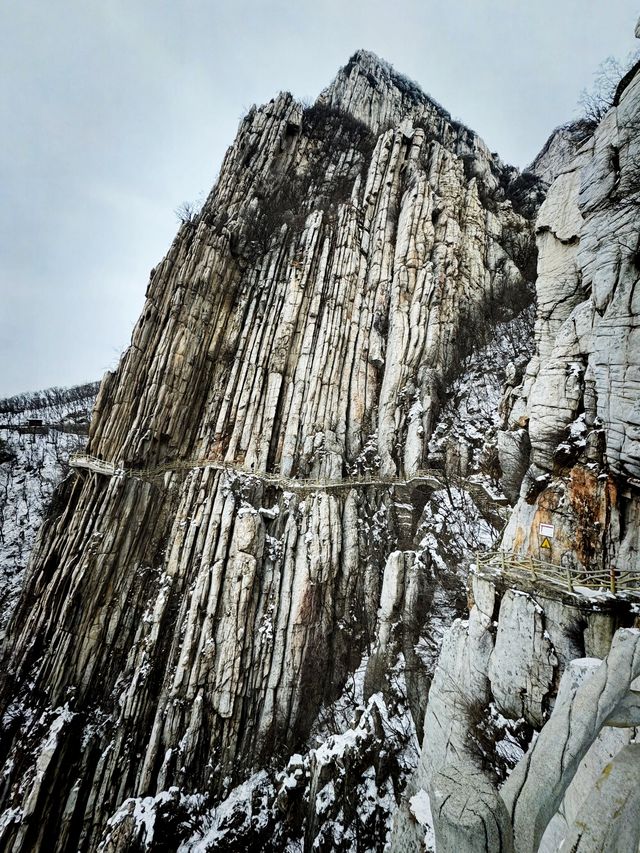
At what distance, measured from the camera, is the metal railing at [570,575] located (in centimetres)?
772

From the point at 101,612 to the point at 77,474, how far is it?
8508 millimetres

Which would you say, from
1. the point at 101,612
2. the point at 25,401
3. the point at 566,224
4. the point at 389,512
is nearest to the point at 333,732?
the point at 389,512

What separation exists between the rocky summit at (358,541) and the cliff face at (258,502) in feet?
0.48

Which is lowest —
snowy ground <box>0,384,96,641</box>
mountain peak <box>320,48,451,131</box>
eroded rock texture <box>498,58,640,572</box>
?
snowy ground <box>0,384,96,641</box>

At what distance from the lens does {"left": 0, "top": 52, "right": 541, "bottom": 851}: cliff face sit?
1468cm

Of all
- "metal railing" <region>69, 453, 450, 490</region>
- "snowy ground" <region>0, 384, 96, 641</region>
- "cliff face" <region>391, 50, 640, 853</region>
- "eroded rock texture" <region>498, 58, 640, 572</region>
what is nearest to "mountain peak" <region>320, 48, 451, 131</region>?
"eroded rock texture" <region>498, 58, 640, 572</region>

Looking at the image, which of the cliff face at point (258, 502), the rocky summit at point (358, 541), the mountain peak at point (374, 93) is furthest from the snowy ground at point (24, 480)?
the mountain peak at point (374, 93)

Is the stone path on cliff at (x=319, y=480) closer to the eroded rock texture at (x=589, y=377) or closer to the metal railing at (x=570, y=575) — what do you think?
the eroded rock texture at (x=589, y=377)

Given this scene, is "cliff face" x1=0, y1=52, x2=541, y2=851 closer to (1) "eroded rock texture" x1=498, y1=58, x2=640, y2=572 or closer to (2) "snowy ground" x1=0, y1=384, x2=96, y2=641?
(2) "snowy ground" x1=0, y1=384, x2=96, y2=641

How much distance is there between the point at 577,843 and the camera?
3.88m

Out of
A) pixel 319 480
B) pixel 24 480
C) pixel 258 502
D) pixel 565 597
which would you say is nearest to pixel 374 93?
pixel 319 480

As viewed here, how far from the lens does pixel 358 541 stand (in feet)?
59.5

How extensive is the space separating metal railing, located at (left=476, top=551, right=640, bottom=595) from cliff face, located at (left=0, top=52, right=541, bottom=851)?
17.9ft

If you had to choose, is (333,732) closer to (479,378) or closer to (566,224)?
(479,378)
